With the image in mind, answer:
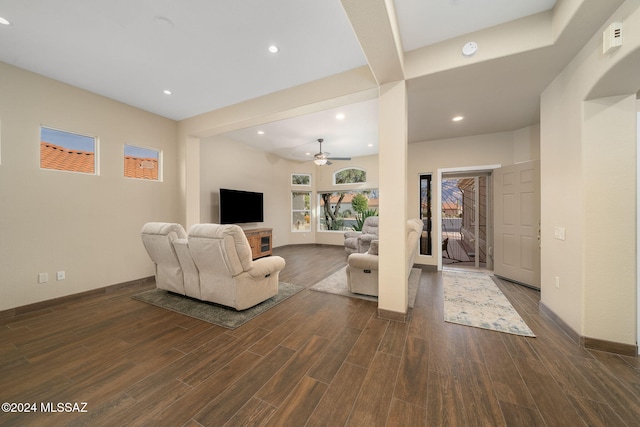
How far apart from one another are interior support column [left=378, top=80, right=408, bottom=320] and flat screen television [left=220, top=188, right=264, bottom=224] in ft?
13.9

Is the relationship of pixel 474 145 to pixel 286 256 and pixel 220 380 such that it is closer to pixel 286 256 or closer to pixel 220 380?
pixel 286 256

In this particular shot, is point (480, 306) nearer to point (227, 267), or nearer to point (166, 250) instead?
point (227, 267)

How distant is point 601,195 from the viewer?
6.68 feet

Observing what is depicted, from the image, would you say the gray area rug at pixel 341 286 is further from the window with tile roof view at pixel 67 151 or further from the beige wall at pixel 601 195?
the window with tile roof view at pixel 67 151

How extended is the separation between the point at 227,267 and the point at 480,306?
3352mm

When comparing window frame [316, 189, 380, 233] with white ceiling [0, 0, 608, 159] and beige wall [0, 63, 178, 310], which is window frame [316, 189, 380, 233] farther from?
beige wall [0, 63, 178, 310]

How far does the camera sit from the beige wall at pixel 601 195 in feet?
6.39

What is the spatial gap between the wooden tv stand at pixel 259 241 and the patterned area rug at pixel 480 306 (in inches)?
169

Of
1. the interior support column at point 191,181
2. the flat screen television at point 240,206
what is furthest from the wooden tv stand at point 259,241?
the interior support column at point 191,181

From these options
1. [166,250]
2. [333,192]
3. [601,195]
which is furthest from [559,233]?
[333,192]

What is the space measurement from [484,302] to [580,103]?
2.54 metres

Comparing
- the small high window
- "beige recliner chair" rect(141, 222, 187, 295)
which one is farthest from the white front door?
"beige recliner chair" rect(141, 222, 187, 295)

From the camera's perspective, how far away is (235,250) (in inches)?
103

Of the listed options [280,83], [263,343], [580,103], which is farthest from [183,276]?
[580,103]
